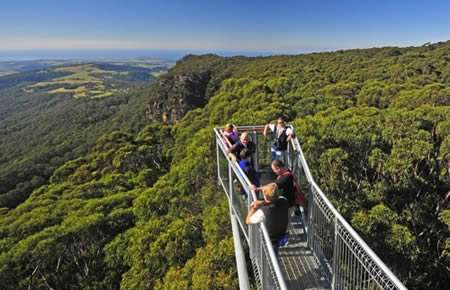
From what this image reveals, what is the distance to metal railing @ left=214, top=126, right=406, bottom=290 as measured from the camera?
13.2 ft

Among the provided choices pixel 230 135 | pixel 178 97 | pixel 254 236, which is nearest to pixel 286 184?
pixel 254 236

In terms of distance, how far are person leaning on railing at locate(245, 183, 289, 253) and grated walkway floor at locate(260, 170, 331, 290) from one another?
0.67m

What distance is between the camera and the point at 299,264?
5539 millimetres

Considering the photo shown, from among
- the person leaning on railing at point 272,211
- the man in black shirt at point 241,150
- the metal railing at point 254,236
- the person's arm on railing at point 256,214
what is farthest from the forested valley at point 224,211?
the person's arm on railing at point 256,214

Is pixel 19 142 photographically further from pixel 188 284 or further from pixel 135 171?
pixel 188 284

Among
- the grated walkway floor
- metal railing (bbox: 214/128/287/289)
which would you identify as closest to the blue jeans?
metal railing (bbox: 214/128/287/289)

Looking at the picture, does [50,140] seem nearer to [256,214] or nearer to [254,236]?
[254,236]

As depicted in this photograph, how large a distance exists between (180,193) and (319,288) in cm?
1388

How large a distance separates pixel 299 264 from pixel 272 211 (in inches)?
49.0

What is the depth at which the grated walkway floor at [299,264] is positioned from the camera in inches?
204

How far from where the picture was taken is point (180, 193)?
1842 centimetres

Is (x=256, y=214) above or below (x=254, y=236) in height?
above

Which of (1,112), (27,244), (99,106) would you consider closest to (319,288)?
(27,244)

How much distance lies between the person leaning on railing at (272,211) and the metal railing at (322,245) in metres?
0.17
